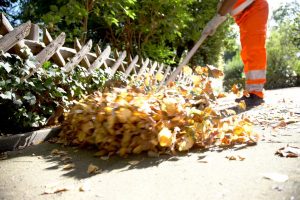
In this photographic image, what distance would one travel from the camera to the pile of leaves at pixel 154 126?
191 centimetres

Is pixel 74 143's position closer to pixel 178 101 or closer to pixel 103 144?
pixel 103 144

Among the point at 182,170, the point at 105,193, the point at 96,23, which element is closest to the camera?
the point at 105,193

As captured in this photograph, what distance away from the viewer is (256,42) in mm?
3402

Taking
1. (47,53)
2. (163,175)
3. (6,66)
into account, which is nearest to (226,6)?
(47,53)

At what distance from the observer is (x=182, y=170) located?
1599 mm

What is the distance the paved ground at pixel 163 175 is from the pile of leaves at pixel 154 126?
0.08 m

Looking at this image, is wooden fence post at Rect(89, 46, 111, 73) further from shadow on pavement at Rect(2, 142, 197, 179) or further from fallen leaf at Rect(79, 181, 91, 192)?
fallen leaf at Rect(79, 181, 91, 192)

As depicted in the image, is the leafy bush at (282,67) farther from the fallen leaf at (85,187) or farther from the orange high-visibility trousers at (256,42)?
the fallen leaf at (85,187)

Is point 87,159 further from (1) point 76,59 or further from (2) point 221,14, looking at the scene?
(2) point 221,14

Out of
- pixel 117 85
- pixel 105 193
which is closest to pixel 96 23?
pixel 117 85

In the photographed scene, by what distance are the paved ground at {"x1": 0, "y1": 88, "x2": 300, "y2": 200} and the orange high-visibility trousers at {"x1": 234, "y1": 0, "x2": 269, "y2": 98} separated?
1428 mm

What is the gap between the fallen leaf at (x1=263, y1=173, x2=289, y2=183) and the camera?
4.40 ft

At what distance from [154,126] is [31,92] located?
118 centimetres

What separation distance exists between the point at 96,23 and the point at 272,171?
229 inches
